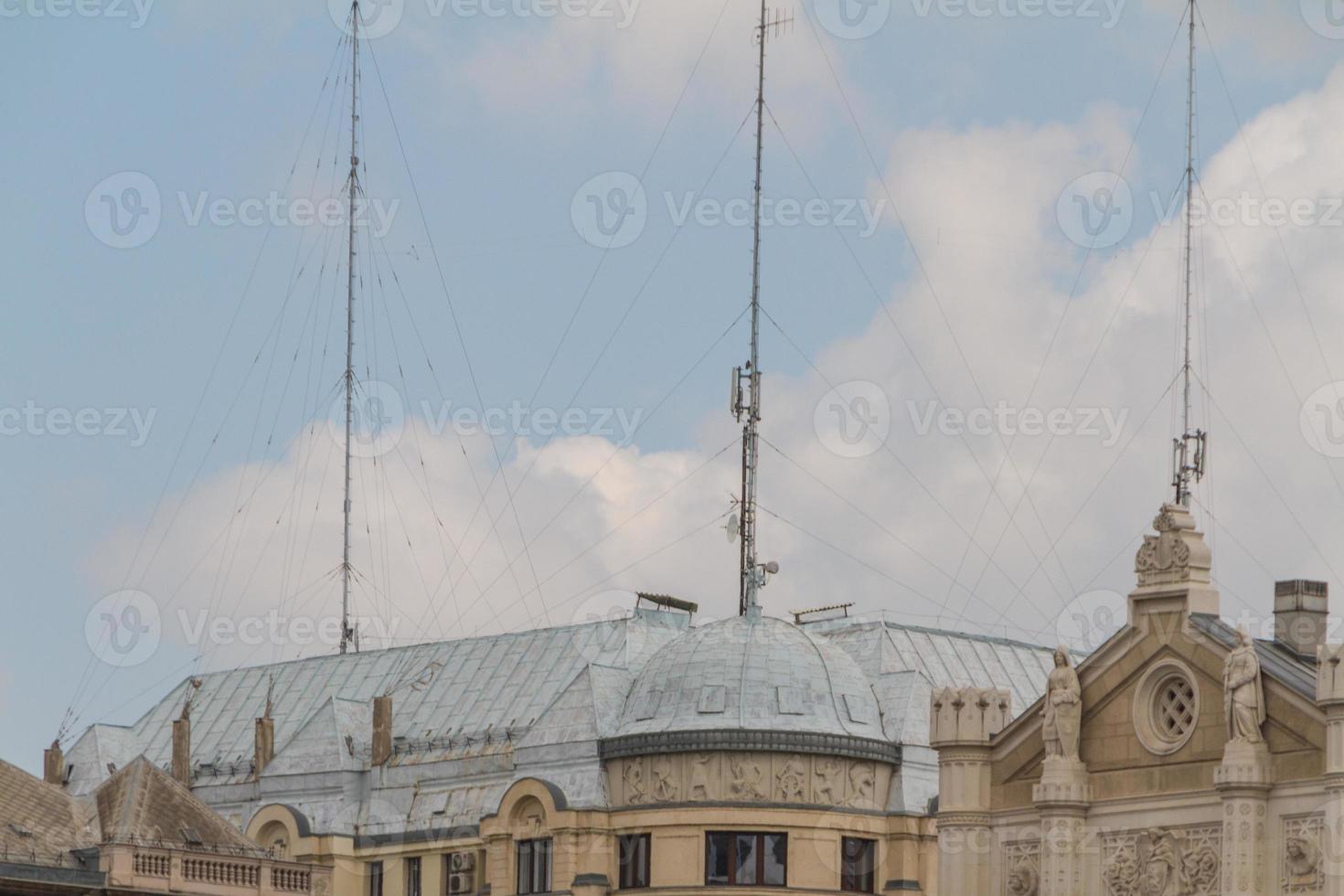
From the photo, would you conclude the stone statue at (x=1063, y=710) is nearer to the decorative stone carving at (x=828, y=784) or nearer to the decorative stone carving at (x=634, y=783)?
the decorative stone carving at (x=828, y=784)

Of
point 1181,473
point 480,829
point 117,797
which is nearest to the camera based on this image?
point 1181,473

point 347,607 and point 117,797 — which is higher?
point 347,607

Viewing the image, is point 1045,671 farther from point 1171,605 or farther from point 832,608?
point 1171,605

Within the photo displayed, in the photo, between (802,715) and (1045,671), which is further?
(1045,671)

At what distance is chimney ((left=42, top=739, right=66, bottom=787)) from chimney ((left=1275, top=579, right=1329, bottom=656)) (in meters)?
57.4

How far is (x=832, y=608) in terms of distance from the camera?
11906 centimetres

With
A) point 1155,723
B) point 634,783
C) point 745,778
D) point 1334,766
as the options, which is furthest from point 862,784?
point 1334,766

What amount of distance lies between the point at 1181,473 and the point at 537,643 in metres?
37.6

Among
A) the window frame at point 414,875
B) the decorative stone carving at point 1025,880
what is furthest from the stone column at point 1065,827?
the window frame at point 414,875

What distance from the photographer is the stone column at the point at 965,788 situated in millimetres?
88000

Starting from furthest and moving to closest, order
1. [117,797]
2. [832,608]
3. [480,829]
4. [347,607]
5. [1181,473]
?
1. [347,607]
2. [832,608]
3. [480,829]
4. [117,797]
5. [1181,473]

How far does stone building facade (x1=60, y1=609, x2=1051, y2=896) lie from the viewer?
106062 millimetres

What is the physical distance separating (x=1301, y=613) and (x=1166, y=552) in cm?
442

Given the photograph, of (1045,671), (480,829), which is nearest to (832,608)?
(1045,671)
